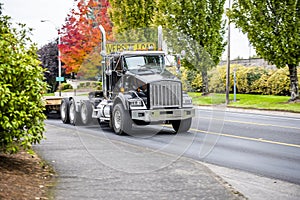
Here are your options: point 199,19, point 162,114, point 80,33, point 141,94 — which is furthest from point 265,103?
point 162,114

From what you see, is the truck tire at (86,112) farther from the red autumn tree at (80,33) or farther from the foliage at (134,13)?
the foliage at (134,13)

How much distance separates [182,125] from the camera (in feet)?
48.2

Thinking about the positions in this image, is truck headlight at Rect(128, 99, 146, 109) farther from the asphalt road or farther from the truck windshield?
the truck windshield

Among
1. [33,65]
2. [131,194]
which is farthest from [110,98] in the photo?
[131,194]

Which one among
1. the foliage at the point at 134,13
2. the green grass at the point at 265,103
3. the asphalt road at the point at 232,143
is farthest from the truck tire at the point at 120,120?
the foliage at the point at 134,13

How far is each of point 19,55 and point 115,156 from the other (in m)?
3.19

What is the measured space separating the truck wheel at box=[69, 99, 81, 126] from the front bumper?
443 cm

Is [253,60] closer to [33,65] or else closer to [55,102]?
[55,102]

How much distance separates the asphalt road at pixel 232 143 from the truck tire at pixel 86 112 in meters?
0.31

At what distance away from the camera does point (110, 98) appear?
15.9m

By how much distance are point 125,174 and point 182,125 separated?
628cm

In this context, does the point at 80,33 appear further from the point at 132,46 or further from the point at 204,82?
the point at 204,82

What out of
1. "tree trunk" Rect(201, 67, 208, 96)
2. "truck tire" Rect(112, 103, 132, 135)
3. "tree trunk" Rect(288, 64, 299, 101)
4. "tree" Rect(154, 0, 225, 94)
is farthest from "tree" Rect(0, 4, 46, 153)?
"tree trunk" Rect(288, 64, 299, 101)

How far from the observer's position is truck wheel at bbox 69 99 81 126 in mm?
18156
